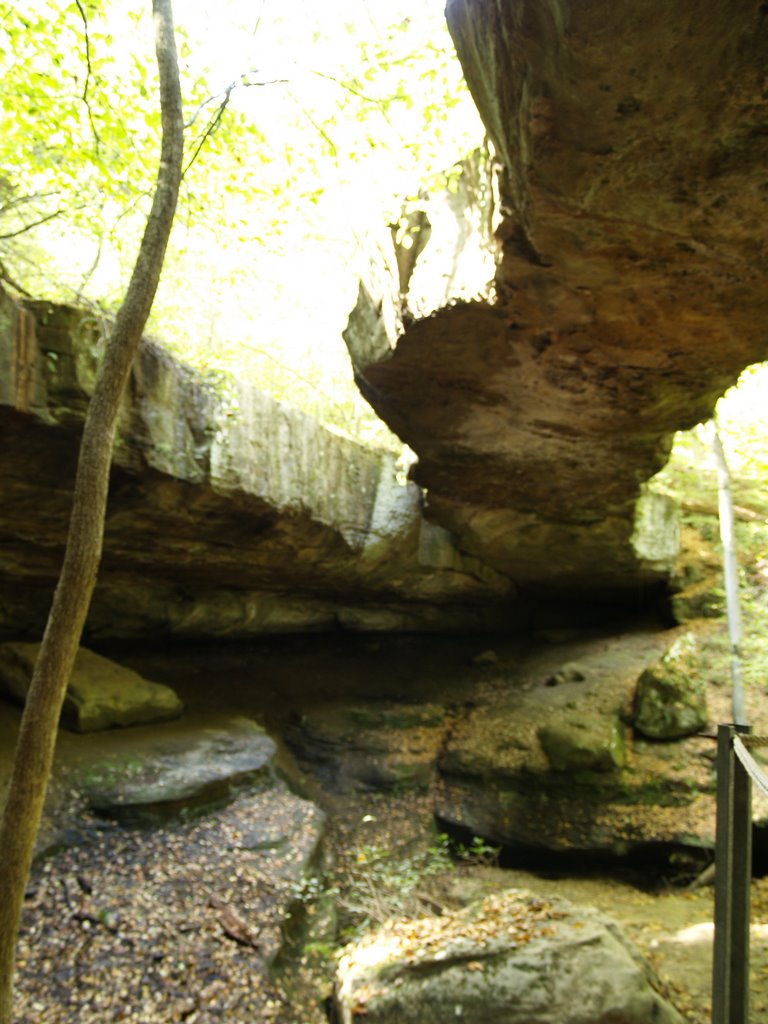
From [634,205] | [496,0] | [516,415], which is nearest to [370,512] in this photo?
[516,415]

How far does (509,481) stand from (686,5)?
682 cm

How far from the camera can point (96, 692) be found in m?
8.37

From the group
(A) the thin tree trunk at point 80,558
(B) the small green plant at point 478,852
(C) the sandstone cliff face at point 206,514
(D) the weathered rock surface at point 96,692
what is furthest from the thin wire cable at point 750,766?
(D) the weathered rock surface at point 96,692

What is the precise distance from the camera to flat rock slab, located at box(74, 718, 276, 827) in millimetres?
6805

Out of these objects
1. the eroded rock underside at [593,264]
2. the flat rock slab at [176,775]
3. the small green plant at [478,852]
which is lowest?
the small green plant at [478,852]

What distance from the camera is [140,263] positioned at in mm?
4371

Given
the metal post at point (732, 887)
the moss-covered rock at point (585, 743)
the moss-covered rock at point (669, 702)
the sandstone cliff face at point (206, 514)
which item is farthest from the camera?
the moss-covered rock at point (669, 702)

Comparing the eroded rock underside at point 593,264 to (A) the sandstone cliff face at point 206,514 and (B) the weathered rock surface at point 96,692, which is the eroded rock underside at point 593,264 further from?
(B) the weathered rock surface at point 96,692

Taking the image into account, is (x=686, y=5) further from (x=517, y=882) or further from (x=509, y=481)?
(x=517, y=882)

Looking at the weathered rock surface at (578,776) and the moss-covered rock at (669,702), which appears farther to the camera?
the moss-covered rock at (669,702)

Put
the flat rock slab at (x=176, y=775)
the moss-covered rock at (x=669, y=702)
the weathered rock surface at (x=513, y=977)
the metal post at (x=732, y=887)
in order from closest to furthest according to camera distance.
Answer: the metal post at (x=732, y=887) < the weathered rock surface at (x=513, y=977) < the flat rock slab at (x=176, y=775) < the moss-covered rock at (x=669, y=702)

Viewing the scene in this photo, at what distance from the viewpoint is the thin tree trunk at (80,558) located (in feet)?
12.0

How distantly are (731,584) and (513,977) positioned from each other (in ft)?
21.2

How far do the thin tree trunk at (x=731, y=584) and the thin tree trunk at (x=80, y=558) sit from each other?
7.67 m
